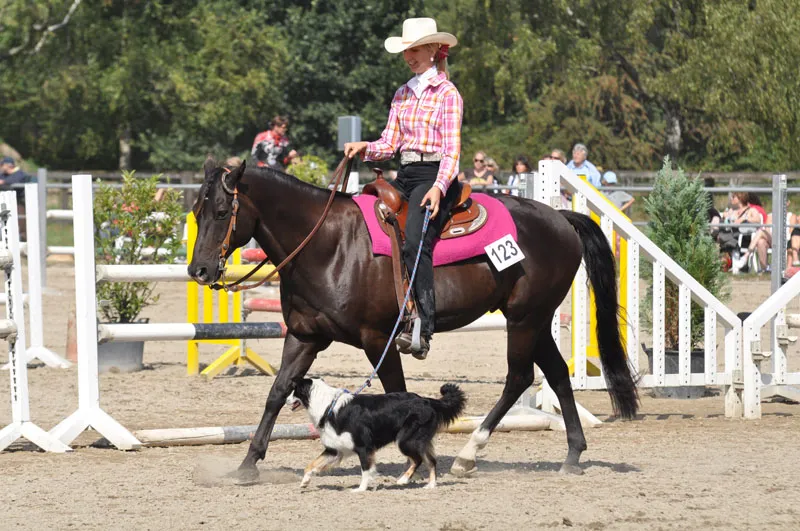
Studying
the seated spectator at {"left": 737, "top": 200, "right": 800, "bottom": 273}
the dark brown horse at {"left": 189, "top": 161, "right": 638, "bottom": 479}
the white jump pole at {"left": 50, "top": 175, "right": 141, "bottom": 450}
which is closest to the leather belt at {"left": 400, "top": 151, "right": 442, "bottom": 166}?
the dark brown horse at {"left": 189, "top": 161, "right": 638, "bottom": 479}

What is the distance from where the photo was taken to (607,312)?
7738 millimetres

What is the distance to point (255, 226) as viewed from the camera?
21.8 feet

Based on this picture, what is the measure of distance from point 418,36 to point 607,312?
7.26 ft

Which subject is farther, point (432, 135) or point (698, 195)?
point (698, 195)

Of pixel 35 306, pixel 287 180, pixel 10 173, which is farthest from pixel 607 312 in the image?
pixel 10 173

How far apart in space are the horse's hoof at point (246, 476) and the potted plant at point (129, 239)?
4.88m

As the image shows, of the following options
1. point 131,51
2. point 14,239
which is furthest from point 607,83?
point 14,239

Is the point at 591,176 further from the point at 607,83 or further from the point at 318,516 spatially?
the point at 607,83

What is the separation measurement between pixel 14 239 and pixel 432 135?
9.33 feet

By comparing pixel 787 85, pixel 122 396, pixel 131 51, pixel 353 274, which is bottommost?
pixel 122 396

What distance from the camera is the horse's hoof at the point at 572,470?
6.86 metres

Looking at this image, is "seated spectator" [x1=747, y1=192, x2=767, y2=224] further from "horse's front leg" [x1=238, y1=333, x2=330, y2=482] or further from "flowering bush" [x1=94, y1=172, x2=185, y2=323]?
"horse's front leg" [x1=238, y1=333, x2=330, y2=482]

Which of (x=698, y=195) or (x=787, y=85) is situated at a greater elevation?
(x=787, y=85)

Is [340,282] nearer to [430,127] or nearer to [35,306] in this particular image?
[430,127]
